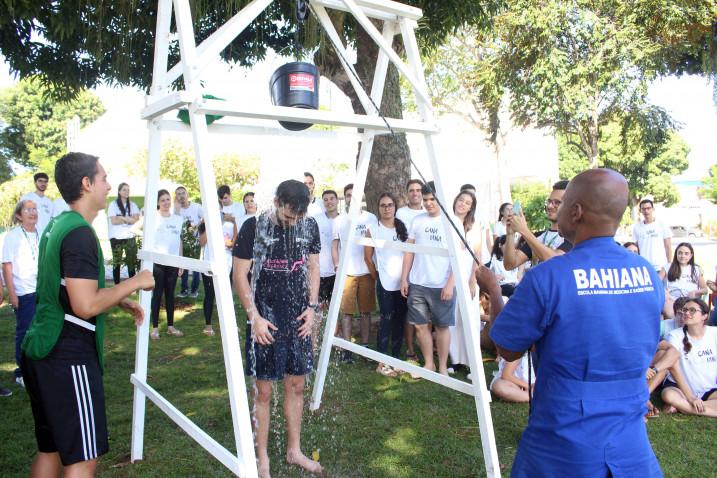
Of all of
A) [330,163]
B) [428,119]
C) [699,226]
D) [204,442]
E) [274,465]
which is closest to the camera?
[204,442]

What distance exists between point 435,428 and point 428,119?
2363 millimetres

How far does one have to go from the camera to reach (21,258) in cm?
527

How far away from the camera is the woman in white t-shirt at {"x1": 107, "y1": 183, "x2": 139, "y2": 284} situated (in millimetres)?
8992

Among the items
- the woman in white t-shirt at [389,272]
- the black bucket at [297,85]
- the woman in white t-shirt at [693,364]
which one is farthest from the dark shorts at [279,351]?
the woman in white t-shirt at [693,364]

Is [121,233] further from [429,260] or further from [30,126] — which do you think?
[30,126]

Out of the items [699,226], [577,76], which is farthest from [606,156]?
[577,76]

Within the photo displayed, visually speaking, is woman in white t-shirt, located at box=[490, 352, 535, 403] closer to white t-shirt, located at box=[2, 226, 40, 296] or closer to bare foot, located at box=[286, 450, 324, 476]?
bare foot, located at box=[286, 450, 324, 476]

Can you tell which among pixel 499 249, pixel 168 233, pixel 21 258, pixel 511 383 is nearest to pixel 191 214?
pixel 168 233

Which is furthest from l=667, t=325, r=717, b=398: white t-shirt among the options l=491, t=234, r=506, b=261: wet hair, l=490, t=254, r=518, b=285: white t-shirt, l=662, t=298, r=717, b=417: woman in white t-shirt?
l=491, t=234, r=506, b=261: wet hair

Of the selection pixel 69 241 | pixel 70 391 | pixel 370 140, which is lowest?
pixel 70 391

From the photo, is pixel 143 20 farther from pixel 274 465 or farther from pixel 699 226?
pixel 699 226

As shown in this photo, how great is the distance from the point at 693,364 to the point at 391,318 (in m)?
2.83

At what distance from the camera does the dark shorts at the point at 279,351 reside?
11.8 feet

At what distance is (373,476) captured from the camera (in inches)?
147
